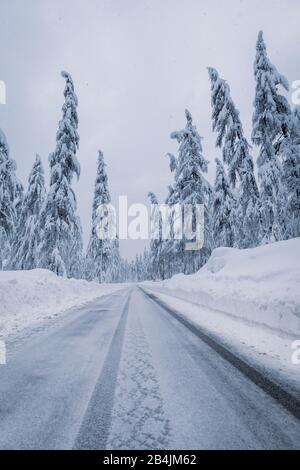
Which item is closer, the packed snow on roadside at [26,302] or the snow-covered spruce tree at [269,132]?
the packed snow on roadside at [26,302]

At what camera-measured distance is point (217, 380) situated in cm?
353

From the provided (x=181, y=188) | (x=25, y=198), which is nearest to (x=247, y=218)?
Result: (x=181, y=188)

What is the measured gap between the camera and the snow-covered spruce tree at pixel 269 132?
1923cm

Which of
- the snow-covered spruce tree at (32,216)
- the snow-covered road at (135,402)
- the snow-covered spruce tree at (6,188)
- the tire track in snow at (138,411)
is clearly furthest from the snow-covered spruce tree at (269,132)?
the snow-covered spruce tree at (32,216)

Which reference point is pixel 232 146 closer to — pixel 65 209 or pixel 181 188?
pixel 181 188

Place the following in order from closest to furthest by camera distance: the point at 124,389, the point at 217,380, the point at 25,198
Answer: the point at 124,389 → the point at 217,380 → the point at 25,198

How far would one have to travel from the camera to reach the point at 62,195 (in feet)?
80.0

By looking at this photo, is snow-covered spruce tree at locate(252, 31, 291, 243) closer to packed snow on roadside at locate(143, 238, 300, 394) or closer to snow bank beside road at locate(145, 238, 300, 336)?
snow bank beside road at locate(145, 238, 300, 336)

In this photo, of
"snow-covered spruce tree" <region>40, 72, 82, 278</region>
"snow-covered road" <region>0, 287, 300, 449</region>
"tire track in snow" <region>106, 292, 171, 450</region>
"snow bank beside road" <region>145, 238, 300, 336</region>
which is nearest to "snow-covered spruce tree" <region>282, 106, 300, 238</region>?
"snow bank beside road" <region>145, 238, 300, 336</region>

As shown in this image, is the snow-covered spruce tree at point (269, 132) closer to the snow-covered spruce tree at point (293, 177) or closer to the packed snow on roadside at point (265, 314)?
the snow-covered spruce tree at point (293, 177)

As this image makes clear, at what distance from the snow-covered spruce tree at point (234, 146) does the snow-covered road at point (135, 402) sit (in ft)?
57.0

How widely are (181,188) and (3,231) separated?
15.1 meters

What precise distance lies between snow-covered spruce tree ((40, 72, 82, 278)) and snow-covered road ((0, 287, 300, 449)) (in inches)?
769

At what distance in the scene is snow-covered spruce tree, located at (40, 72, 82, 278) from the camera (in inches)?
948
